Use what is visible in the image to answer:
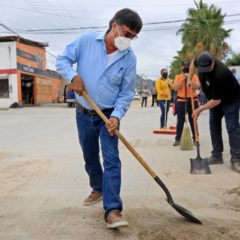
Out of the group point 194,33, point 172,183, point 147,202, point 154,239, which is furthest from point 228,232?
point 194,33

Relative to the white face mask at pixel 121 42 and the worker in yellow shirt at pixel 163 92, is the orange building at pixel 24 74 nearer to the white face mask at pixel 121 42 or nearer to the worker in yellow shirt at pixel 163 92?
the worker in yellow shirt at pixel 163 92

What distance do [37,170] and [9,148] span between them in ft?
8.71

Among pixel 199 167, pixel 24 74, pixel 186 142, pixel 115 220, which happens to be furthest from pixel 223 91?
pixel 24 74

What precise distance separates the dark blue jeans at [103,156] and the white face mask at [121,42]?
0.65 metres

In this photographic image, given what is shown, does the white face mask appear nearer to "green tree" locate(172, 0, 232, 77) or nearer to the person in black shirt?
the person in black shirt

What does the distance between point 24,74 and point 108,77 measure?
35.0 meters

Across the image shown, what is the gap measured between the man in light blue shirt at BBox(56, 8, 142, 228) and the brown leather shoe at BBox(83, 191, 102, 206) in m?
0.60

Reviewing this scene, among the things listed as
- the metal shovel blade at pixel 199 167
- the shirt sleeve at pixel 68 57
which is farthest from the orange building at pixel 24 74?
the shirt sleeve at pixel 68 57

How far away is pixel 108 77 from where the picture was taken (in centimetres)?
418

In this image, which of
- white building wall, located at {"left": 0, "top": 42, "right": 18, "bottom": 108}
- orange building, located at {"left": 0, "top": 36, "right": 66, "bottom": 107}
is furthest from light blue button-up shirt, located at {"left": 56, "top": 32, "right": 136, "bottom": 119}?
white building wall, located at {"left": 0, "top": 42, "right": 18, "bottom": 108}

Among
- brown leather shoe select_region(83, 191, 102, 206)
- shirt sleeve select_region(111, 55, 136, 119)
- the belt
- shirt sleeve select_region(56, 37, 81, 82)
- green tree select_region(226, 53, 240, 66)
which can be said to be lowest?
brown leather shoe select_region(83, 191, 102, 206)

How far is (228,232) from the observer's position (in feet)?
13.0

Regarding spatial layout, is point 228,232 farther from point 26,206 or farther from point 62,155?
point 62,155

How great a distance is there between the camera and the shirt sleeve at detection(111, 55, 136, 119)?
422 cm
